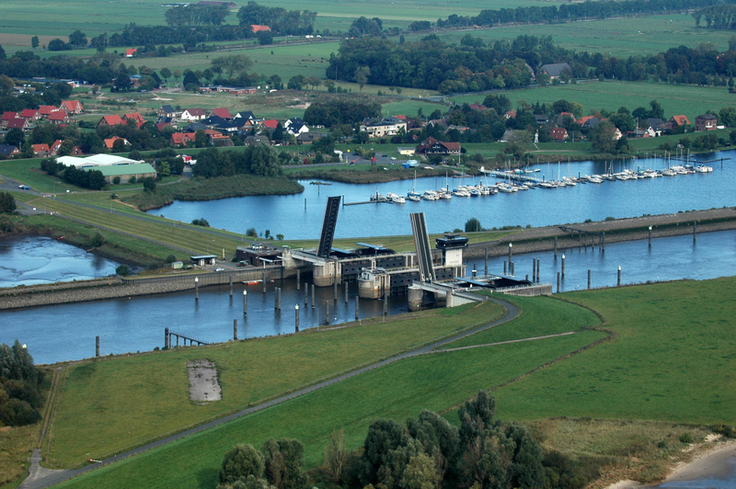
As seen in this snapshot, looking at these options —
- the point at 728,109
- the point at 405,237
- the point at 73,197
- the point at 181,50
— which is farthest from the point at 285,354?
the point at 181,50

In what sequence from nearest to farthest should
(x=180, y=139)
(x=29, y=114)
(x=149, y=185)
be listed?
1. (x=149, y=185)
2. (x=180, y=139)
3. (x=29, y=114)

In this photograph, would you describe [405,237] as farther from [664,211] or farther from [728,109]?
[728,109]

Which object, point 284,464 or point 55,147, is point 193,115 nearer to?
point 55,147

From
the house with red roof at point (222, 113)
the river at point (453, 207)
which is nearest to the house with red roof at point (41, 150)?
the river at point (453, 207)

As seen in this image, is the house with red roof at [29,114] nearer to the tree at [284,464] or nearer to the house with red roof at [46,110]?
the house with red roof at [46,110]

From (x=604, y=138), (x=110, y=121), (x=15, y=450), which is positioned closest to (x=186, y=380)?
(x=15, y=450)

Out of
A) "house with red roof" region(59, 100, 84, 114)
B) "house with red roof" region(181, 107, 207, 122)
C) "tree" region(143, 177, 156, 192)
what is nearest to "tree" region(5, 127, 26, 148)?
"house with red roof" region(59, 100, 84, 114)
